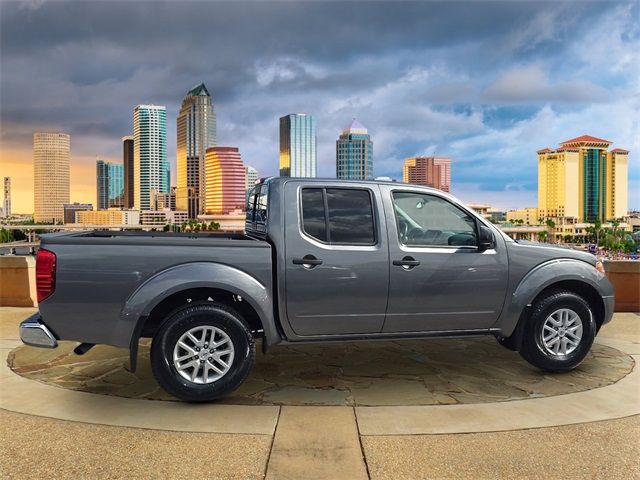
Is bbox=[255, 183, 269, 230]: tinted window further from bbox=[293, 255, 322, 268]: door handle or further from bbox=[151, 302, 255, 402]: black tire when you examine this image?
bbox=[151, 302, 255, 402]: black tire

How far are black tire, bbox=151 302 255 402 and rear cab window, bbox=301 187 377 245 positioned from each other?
39.8 inches

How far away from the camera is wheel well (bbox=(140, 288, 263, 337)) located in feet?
15.4

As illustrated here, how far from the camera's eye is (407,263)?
4883 mm

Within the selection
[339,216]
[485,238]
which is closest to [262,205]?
[339,216]

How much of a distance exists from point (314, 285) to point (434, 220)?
1400mm

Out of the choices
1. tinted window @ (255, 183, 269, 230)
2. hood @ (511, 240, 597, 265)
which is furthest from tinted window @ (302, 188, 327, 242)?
hood @ (511, 240, 597, 265)

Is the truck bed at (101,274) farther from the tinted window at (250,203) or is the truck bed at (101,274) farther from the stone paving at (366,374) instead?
the tinted window at (250,203)

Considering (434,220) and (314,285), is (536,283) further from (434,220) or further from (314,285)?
(314,285)

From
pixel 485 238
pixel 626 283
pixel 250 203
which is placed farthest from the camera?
pixel 626 283

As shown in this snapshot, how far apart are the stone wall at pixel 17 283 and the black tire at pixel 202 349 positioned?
5.89 metres

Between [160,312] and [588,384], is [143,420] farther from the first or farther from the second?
[588,384]

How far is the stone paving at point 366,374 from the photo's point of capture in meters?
4.75

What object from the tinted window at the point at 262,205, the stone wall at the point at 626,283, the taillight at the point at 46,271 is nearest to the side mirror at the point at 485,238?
the tinted window at the point at 262,205

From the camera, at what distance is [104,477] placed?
3.30 meters
